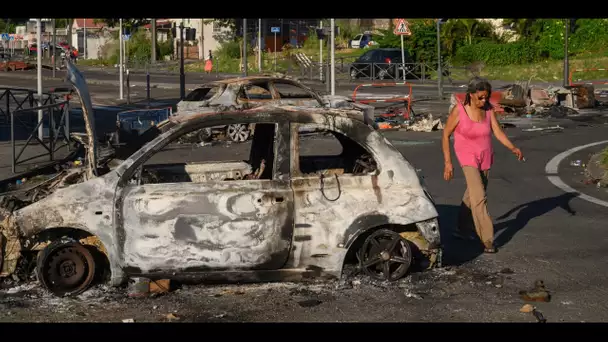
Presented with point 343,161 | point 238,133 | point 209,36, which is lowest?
point 238,133

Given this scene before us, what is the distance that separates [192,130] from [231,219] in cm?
87

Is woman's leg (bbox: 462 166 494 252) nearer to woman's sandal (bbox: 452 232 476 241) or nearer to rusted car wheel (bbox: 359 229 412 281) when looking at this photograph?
woman's sandal (bbox: 452 232 476 241)

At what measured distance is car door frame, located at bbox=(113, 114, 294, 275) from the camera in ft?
24.8

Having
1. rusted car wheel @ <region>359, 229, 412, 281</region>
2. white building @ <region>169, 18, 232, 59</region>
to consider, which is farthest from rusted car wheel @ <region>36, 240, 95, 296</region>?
white building @ <region>169, 18, 232, 59</region>

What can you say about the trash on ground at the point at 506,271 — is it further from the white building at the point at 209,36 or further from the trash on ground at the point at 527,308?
the white building at the point at 209,36

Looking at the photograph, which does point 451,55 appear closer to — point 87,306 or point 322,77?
point 322,77

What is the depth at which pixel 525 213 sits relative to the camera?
11.7m

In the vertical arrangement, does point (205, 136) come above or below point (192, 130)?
below

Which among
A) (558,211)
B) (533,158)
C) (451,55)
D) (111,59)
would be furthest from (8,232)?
(111,59)

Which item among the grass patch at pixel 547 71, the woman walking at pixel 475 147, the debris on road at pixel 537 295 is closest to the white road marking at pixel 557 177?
the woman walking at pixel 475 147

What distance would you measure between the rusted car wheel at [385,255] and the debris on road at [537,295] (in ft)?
3.30

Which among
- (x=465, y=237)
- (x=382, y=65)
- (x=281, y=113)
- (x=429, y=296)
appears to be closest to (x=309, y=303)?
(x=429, y=296)

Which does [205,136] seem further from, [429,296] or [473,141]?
[429,296]

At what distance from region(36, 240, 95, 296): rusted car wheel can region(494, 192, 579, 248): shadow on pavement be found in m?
4.31
